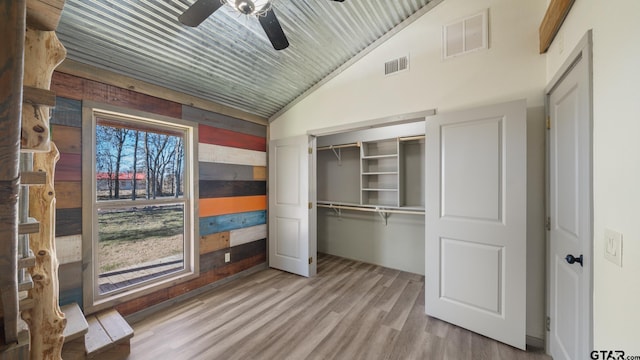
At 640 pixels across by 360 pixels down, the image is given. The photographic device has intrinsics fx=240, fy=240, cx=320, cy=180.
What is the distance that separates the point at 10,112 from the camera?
20.3 inches

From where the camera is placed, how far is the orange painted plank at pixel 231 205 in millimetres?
3057

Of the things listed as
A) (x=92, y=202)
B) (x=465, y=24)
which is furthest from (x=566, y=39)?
(x=92, y=202)

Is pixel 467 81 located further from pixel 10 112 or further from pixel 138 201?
pixel 138 201

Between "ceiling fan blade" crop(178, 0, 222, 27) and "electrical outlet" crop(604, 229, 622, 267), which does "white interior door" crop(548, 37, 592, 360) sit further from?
"ceiling fan blade" crop(178, 0, 222, 27)

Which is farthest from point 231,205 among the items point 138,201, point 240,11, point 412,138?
point 412,138

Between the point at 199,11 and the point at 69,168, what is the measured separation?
Answer: 1769 mm

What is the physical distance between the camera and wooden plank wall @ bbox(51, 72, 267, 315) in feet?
6.71

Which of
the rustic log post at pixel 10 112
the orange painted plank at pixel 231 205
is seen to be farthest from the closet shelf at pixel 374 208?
the rustic log post at pixel 10 112

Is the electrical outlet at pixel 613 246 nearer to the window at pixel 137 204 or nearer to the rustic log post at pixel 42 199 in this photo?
the rustic log post at pixel 42 199

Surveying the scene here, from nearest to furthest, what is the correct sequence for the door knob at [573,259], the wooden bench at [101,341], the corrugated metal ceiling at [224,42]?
the door knob at [573,259] → the wooden bench at [101,341] → the corrugated metal ceiling at [224,42]

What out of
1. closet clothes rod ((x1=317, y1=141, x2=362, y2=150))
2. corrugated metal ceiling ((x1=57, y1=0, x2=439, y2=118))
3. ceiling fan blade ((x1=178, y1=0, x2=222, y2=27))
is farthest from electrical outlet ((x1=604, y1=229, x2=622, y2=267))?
closet clothes rod ((x1=317, y1=141, x2=362, y2=150))

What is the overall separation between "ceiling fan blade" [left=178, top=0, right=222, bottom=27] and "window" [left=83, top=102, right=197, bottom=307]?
1395mm

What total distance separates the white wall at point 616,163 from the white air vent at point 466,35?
974mm

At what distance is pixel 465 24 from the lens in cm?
232
